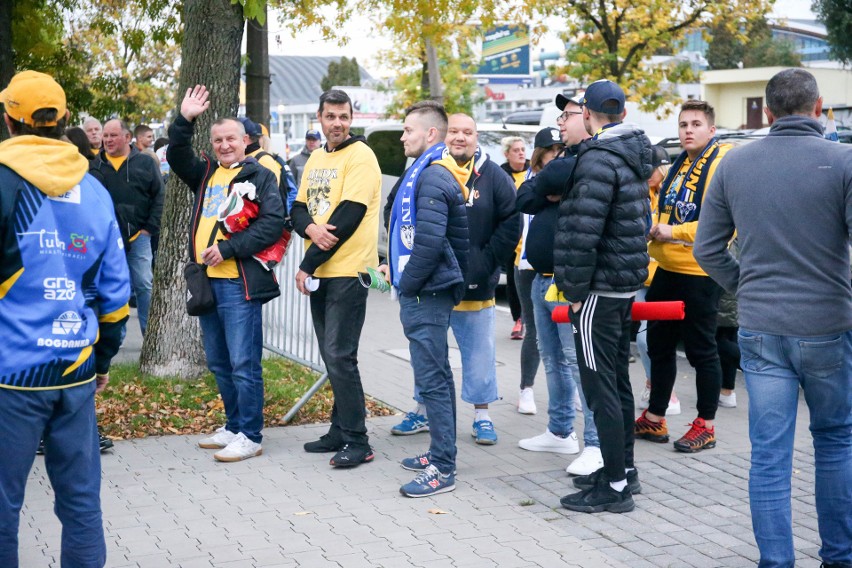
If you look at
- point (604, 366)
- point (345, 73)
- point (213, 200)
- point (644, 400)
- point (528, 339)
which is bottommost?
point (644, 400)

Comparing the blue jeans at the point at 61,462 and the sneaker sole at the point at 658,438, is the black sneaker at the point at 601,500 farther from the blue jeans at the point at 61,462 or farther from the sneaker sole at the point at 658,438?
the blue jeans at the point at 61,462

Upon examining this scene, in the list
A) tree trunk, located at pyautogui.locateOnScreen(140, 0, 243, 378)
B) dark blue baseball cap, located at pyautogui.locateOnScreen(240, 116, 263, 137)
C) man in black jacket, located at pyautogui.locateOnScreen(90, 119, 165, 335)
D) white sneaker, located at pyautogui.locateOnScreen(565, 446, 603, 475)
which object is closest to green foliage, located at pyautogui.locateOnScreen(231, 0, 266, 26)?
tree trunk, located at pyautogui.locateOnScreen(140, 0, 243, 378)

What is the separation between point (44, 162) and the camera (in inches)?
145

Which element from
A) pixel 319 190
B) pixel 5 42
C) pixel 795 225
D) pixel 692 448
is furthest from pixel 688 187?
pixel 5 42

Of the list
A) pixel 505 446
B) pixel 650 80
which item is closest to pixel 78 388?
pixel 505 446

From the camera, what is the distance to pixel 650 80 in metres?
22.7

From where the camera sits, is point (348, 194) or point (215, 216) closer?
point (348, 194)

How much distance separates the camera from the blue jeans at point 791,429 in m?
4.24

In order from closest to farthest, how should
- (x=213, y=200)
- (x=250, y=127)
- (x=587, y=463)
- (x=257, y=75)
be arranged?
(x=587, y=463), (x=213, y=200), (x=250, y=127), (x=257, y=75)

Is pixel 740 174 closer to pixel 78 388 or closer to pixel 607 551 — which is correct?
pixel 607 551

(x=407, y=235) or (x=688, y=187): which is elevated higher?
(x=688, y=187)

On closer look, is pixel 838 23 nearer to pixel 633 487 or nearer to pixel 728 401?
pixel 728 401

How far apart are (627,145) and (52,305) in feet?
9.52

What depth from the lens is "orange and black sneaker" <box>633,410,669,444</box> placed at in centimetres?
689
